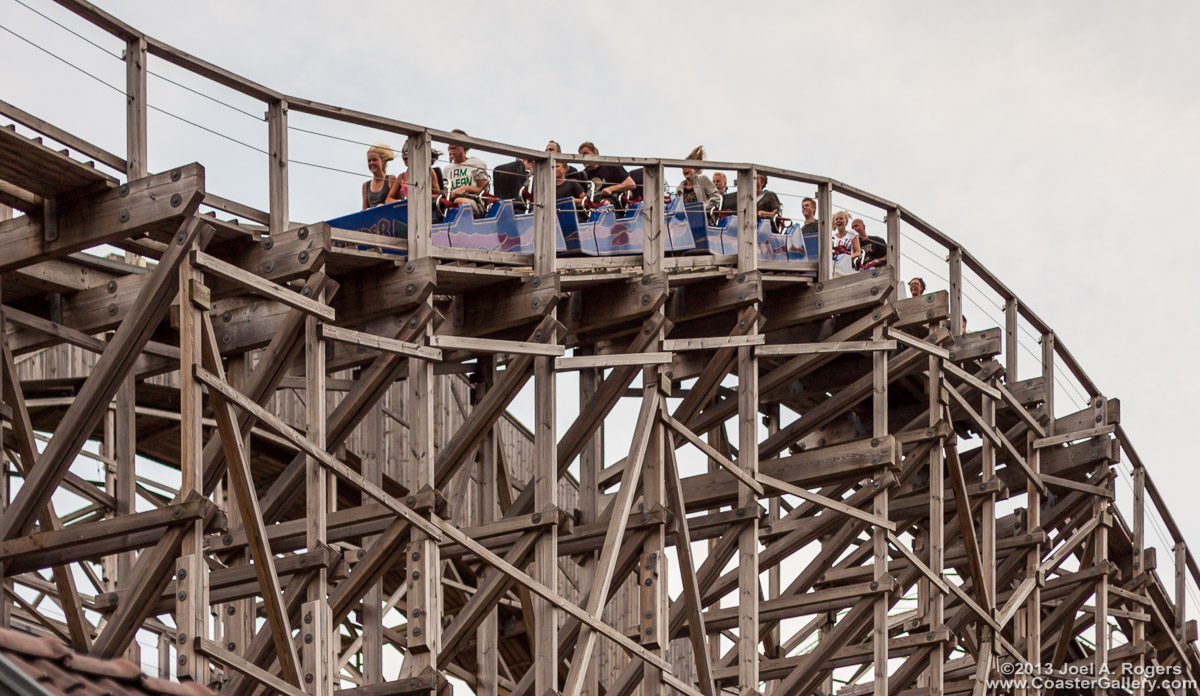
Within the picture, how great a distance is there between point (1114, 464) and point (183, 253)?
15.4 m

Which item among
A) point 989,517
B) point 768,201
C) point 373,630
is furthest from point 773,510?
point 373,630

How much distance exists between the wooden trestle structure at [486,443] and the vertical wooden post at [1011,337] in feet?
0.14

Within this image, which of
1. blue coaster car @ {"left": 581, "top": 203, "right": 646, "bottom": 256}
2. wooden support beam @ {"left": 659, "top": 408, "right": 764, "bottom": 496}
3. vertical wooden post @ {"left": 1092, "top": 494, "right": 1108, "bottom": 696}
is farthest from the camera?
vertical wooden post @ {"left": 1092, "top": 494, "right": 1108, "bottom": 696}

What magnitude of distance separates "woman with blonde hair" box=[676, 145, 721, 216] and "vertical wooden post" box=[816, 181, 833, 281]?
977mm

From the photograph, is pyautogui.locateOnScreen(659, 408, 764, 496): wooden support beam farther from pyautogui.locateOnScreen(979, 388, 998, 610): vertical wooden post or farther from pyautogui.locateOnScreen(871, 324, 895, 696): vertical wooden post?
pyautogui.locateOnScreen(979, 388, 998, 610): vertical wooden post

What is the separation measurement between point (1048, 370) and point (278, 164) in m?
12.7

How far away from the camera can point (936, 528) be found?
72.7ft

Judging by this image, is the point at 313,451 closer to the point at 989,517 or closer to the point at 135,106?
the point at 135,106

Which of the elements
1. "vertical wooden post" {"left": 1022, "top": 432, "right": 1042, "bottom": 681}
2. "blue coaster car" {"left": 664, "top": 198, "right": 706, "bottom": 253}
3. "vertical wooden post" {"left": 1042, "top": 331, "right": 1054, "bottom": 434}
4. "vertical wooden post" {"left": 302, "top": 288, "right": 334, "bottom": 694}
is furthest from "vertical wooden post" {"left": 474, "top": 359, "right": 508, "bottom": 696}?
"vertical wooden post" {"left": 1042, "top": 331, "right": 1054, "bottom": 434}

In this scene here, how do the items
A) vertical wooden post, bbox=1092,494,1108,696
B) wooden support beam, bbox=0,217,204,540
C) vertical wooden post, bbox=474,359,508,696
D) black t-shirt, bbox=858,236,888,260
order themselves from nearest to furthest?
wooden support beam, bbox=0,217,204,540 < vertical wooden post, bbox=474,359,508,696 < black t-shirt, bbox=858,236,888,260 < vertical wooden post, bbox=1092,494,1108,696

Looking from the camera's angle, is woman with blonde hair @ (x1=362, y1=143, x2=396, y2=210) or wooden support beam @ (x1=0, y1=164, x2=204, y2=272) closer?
wooden support beam @ (x1=0, y1=164, x2=204, y2=272)

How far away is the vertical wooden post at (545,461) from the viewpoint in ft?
57.3

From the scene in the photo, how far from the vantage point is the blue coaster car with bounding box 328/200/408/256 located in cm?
1734

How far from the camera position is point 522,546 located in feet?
58.4
